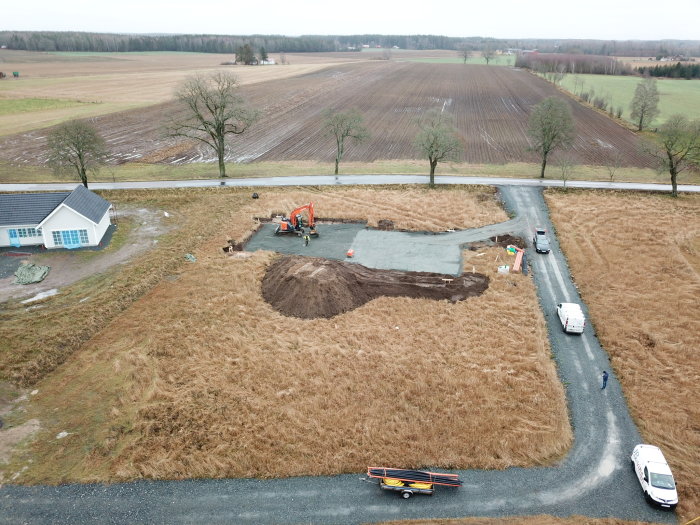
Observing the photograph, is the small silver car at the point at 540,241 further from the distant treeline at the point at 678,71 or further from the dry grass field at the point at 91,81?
the distant treeline at the point at 678,71

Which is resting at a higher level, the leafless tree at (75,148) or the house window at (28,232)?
the leafless tree at (75,148)

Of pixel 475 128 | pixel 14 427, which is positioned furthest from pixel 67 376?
pixel 475 128

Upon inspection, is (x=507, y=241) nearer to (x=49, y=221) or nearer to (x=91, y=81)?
(x=49, y=221)

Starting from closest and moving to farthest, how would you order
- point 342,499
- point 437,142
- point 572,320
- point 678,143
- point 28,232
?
point 342,499 → point 572,320 → point 28,232 → point 678,143 → point 437,142

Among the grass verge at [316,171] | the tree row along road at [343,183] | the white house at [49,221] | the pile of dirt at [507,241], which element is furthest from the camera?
the grass verge at [316,171]

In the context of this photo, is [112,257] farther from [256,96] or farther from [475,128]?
[256,96]

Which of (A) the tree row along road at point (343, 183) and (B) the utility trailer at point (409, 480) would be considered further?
(A) the tree row along road at point (343, 183)

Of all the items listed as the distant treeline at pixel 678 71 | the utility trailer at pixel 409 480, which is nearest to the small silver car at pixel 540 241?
the utility trailer at pixel 409 480

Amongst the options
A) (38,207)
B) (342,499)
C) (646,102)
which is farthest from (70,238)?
(646,102)
